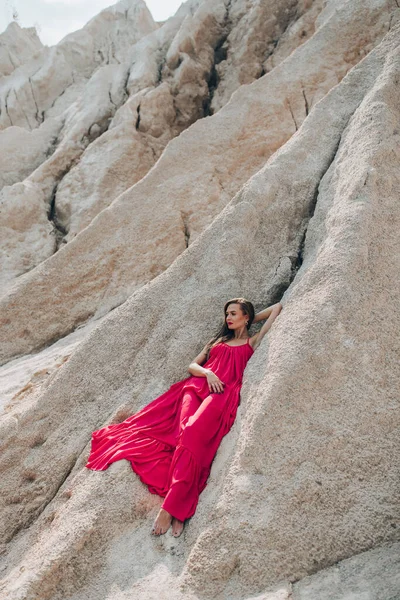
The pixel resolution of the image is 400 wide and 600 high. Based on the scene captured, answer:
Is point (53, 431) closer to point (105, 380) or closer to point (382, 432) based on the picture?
point (105, 380)

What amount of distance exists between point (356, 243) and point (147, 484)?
216 centimetres

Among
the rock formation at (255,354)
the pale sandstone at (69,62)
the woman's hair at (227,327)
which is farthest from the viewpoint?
the pale sandstone at (69,62)

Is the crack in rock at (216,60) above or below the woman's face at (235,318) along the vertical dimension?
above

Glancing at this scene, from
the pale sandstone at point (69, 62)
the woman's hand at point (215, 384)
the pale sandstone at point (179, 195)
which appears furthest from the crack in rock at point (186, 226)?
the pale sandstone at point (69, 62)

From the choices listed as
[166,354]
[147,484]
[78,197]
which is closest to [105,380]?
[166,354]

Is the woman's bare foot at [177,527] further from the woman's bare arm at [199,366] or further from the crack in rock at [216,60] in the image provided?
the crack in rock at [216,60]

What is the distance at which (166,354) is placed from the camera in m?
4.30

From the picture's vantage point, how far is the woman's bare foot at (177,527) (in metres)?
3.01

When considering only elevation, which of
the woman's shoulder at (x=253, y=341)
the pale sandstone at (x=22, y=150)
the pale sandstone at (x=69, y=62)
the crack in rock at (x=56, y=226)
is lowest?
the woman's shoulder at (x=253, y=341)

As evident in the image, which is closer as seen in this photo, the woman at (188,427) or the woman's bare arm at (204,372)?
the woman at (188,427)

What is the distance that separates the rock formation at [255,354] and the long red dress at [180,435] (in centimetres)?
11

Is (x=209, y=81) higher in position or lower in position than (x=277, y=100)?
higher

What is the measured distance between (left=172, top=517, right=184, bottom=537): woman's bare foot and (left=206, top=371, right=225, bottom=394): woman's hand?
0.91 meters

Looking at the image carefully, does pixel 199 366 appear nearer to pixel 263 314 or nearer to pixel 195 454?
pixel 263 314
